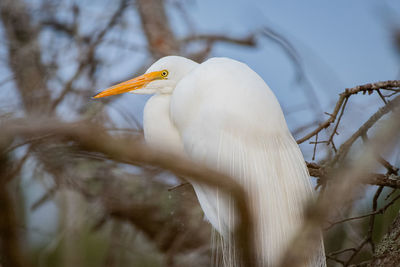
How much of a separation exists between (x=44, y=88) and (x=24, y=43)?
638mm

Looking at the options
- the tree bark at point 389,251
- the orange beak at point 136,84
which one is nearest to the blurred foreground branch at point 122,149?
the tree bark at point 389,251

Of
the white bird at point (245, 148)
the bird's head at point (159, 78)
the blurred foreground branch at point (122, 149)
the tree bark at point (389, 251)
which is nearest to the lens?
the blurred foreground branch at point (122, 149)

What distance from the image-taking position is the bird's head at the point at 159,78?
1.72 meters

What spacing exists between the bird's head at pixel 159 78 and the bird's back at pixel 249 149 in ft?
0.55

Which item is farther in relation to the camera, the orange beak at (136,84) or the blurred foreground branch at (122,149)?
the orange beak at (136,84)

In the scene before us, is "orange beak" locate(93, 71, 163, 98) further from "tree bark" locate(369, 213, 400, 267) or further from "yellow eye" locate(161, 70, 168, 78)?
"tree bark" locate(369, 213, 400, 267)

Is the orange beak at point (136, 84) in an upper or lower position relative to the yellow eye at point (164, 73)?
lower

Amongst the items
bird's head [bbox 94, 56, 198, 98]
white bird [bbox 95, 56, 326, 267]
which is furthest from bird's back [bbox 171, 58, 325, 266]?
bird's head [bbox 94, 56, 198, 98]

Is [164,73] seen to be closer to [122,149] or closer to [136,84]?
[136,84]

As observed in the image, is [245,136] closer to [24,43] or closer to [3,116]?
[3,116]

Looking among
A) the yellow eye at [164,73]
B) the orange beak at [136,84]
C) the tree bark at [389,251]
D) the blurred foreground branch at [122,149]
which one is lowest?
the tree bark at [389,251]

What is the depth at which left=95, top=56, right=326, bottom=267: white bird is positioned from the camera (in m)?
1.43

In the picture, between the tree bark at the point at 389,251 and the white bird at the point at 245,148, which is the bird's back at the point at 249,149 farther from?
the tree bark at the point at 389,251

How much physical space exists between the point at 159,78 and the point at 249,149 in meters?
0.48
